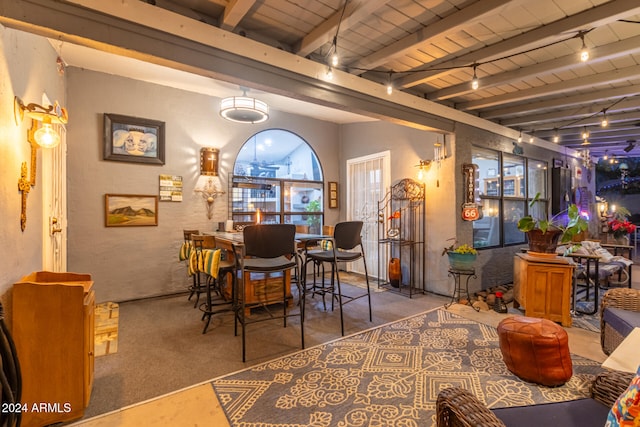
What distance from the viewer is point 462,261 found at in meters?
3.99

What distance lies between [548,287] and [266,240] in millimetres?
3222

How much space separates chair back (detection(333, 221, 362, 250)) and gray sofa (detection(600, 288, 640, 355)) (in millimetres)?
2180

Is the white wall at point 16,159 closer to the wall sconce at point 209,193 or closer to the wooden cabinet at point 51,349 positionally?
the wooden cabinet at point 51,349

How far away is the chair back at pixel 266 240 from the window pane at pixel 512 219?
175 inches

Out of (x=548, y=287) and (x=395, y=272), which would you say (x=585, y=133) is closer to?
(x=548, y=287)

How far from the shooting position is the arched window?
17.1 feet

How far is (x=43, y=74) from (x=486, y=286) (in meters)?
6.13

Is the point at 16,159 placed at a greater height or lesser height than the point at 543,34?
lesser

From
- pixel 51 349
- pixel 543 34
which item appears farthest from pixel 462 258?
pixel 51 349

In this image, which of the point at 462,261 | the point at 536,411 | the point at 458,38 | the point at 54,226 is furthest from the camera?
the point at 462,261

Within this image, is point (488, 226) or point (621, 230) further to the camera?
point (621, 230)

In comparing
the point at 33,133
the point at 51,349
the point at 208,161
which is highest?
the point at 208,161

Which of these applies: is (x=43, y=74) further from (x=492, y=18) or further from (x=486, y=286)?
(x=486, y=286)

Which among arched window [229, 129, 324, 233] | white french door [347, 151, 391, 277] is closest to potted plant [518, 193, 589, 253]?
white french door [347, 151, 391, 277]
